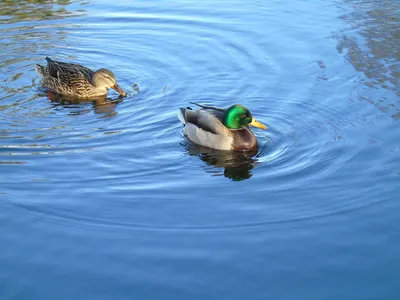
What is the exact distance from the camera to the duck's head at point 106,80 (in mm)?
11328

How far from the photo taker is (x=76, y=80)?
460 inches

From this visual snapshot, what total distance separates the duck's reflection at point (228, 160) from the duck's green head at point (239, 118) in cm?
36

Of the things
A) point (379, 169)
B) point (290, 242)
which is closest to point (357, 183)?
point (379, 169)

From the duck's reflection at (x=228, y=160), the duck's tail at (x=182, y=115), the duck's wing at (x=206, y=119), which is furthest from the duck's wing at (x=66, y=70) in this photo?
the duck's reflection at (x=228, y=160)

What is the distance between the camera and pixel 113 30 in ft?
46.0

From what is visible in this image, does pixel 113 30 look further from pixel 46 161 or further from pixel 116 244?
pixel 116 244

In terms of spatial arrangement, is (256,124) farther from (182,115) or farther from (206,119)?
(182,115)

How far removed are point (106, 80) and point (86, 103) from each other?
49cm

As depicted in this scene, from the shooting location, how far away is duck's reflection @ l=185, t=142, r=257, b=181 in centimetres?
888

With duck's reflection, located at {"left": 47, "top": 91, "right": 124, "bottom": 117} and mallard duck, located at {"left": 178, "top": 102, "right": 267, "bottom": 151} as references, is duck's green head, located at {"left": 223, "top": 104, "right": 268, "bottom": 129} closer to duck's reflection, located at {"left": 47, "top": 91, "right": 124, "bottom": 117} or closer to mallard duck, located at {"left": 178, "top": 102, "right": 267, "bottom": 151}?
mallard duck, located at {"left": 178, "top": 102, "right": 267, "bottom": 151}

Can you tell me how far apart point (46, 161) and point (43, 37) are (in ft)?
17.8

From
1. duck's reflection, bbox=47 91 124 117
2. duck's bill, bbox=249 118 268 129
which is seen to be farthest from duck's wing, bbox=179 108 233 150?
duck's reflection, bbox=47 91 124 117

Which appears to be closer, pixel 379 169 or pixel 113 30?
pixel 379 169

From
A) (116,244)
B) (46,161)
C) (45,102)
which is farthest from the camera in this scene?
(45,102)
